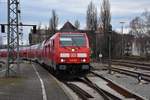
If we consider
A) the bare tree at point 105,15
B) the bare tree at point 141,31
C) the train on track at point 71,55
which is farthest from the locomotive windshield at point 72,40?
the bare tree at point 141,31

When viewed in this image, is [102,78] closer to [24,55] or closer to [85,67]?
[85,67]

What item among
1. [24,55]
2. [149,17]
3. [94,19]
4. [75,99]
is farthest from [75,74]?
[149,17]

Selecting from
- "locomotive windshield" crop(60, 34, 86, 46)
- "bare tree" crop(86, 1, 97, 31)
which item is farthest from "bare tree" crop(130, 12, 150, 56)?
"locomotive windshield" crop(60, 34, 86, 46)

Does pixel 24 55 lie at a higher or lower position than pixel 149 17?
lower

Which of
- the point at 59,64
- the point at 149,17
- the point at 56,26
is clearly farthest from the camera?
the point at 149,17

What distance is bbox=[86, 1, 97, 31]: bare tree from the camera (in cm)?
9216

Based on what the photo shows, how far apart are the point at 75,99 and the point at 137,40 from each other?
120 metres

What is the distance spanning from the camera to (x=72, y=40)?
3481cm

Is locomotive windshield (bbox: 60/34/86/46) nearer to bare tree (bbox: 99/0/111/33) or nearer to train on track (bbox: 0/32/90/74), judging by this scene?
train on track (bbox: 0/32/90/74)

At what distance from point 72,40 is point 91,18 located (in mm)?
58960

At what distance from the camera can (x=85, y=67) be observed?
33.9 meters

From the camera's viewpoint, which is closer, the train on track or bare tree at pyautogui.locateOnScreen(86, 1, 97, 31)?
the train on track

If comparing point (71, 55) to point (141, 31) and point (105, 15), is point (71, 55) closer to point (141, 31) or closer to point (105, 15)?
point (105, 15)

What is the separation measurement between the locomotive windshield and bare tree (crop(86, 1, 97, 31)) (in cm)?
5476
